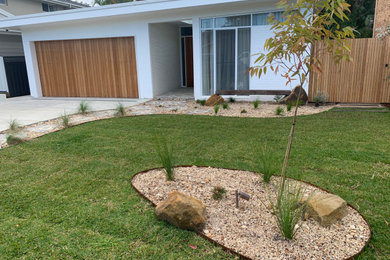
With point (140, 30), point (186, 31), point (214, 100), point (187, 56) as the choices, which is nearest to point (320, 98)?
point (214, 100)

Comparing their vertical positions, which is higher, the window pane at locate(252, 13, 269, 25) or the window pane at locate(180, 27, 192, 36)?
the window pane at locate(180, 27, 192, 36)

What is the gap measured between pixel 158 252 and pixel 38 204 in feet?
5.30

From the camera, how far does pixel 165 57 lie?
11750 mm

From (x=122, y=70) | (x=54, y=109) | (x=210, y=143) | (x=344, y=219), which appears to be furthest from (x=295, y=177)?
(x=122, y=70)

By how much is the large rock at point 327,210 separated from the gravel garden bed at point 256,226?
0.05 metres

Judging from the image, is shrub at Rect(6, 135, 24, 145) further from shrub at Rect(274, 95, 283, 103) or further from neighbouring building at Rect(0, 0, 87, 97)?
neighbouring building at Rect(0, 0, 87, 97)

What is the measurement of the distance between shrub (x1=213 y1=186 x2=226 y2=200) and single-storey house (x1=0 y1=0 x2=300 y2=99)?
6.54m

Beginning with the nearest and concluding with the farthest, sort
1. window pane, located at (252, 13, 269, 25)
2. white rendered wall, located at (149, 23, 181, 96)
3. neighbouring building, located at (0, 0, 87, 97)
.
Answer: window pane, located at (252, 13, 269, 25) < white rendered wall, located at (149, 23, 181, 96) < neighbouring building, located at (0, 0, 87, 97)

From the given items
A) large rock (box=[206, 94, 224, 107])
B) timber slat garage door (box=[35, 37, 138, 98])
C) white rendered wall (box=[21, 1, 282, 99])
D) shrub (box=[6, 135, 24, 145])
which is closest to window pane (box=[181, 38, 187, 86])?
white rendered wall (box=[21, 1, 282, 99])

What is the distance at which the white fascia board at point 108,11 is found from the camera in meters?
8.66

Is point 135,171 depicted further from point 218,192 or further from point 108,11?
point 108,11

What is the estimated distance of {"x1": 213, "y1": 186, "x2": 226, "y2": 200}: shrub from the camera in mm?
3107

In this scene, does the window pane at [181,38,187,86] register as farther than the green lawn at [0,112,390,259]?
Yes

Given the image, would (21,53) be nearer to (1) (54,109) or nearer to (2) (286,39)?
(1) (54,109)
